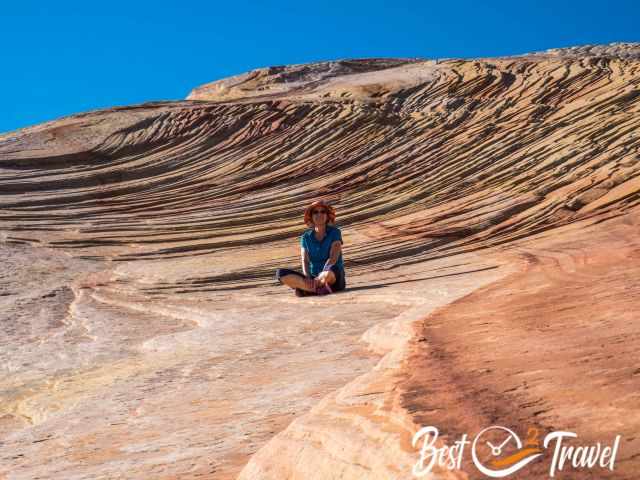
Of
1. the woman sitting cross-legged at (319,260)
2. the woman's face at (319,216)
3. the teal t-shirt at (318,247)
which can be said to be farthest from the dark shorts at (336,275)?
the woman's face at (319,216)

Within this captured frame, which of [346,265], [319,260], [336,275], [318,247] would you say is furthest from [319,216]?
[346,265]

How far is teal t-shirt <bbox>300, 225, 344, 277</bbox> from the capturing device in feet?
26.8

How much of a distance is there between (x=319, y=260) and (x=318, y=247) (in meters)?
0.11

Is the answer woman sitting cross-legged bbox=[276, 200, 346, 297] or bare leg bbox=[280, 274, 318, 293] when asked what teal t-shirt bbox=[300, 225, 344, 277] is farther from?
bare leg bbox=[280, 274, 318, 293]

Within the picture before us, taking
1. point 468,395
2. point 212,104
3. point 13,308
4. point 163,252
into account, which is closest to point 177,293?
point 13,308

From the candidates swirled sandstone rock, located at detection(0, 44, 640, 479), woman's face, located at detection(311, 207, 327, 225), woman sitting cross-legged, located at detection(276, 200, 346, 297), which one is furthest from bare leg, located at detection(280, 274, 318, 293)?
woman's face, located at detection(311, 207, 327, 225)

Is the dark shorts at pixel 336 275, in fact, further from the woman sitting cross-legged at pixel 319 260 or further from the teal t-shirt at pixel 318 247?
the teal t-shirt at pixel 318 247

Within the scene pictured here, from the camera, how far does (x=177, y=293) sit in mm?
9000

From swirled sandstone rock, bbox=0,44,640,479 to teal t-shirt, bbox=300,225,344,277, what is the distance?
1.63 feet

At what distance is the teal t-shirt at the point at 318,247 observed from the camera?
816 centimetres

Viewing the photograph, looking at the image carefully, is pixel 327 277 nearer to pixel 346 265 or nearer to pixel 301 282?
pixel 301 282

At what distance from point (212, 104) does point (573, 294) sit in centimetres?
1453

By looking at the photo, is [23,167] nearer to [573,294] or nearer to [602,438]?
[573,294]

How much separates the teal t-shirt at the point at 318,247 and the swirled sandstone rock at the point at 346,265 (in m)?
Result: 0.50
